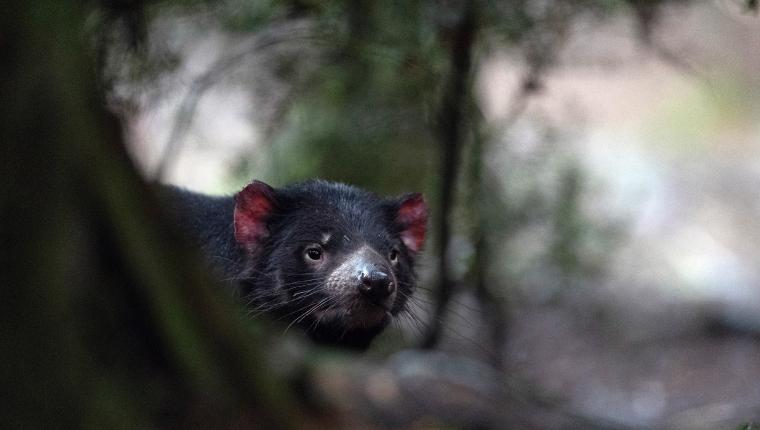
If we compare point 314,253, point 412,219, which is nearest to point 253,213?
point 314,253

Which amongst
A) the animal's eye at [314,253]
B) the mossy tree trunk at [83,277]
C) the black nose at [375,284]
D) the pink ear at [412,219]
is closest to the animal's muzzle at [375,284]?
the black nose at [375,284]

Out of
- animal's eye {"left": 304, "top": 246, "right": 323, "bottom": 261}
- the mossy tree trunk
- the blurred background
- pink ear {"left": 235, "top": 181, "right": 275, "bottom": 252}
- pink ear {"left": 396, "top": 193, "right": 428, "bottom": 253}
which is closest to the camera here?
the mossy tree trunk

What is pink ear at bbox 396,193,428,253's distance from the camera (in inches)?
178

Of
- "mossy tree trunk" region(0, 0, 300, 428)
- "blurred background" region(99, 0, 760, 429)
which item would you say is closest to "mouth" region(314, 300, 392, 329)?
"blurred background" region(99, 0, 760, 429)

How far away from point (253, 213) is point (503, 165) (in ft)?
10.0

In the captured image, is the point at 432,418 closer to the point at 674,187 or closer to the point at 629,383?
the point at 629,383

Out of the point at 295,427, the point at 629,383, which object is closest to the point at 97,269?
the point at 295,427

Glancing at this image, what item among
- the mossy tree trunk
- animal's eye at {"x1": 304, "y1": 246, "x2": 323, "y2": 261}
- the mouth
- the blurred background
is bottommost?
the mossy tree trunk

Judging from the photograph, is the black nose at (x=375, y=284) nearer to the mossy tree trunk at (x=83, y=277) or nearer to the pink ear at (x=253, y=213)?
the pink ear at (x=253, y=213)

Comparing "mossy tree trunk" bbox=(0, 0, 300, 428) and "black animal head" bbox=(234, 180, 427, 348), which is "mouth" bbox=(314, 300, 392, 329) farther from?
"mossy tree trunk" bbox=(0, 0, 300, 428)

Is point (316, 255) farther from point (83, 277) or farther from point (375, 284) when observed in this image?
point (83, 277)

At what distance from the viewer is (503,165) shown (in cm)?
698

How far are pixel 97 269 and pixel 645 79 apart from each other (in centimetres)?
1327

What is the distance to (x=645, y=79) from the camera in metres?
14.6
